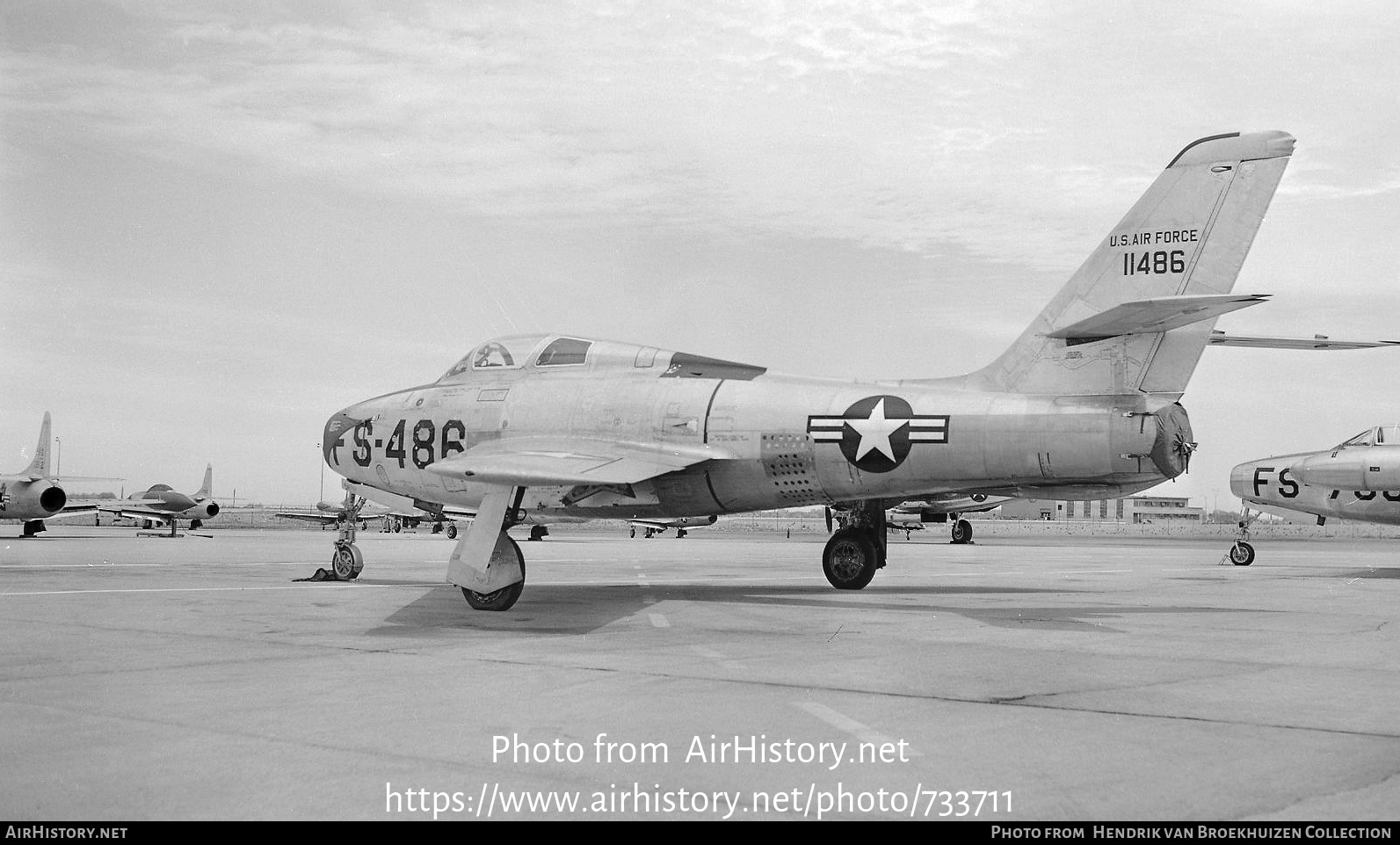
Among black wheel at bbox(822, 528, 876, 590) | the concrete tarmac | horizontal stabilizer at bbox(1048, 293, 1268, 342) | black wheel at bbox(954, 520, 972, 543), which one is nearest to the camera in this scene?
the concrete tarmac

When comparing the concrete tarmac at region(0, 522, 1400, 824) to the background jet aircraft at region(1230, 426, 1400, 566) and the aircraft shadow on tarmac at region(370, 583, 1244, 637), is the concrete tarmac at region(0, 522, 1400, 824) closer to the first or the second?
the aircraft shadow on tarmac at region(370, 583, 1244, 637)

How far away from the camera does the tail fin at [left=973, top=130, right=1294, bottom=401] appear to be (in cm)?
1193

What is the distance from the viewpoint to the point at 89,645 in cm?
923

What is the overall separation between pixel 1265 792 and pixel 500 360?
1255 cm

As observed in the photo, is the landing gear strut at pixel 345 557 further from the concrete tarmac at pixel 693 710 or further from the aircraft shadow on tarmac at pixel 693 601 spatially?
the concrete tarmac at pixel 693 710

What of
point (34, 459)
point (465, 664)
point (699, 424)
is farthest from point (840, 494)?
point (34, 459)

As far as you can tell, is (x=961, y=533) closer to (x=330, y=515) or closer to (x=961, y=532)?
(x=961, y=532)

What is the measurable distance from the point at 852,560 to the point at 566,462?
210 inches

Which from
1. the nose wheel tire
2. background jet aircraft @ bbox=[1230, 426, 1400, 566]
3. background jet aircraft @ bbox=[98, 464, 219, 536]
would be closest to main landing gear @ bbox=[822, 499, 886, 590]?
background jet aircraft @ bbox=[1230, 426, 1400, 566]

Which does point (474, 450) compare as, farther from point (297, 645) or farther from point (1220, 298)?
point (1220, 298)

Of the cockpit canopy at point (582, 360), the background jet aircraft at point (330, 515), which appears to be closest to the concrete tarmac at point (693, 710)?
the cockpit canopy at point (582, 360)

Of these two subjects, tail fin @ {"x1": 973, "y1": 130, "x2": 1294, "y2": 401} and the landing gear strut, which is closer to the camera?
tail fin @ {"x1": 973, "y1": 130, "x2": 1294, "y2": 401}

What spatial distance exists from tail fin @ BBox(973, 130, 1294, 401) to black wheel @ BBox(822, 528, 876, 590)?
4.51 metres

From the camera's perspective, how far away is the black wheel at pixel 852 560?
1642cm
